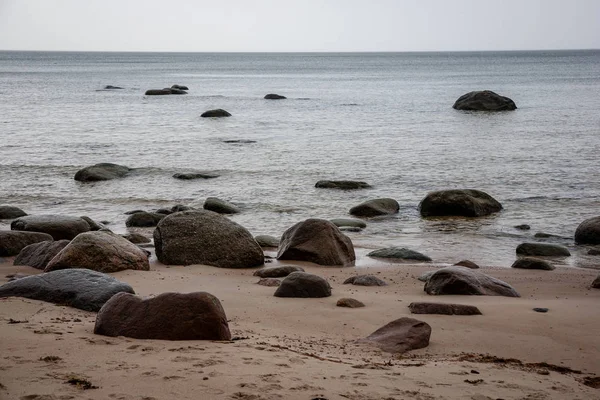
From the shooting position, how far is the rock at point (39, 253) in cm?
1042

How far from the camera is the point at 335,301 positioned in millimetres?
8680

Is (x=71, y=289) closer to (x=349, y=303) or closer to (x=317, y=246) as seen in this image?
(x=349, y=303)

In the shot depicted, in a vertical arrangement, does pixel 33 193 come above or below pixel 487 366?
below

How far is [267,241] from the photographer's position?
1305 centimetres

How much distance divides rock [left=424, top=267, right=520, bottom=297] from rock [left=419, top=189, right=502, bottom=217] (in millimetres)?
6278

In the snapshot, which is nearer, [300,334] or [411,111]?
[300,334]

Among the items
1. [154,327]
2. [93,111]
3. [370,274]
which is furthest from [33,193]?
[93,111]

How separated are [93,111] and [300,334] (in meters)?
39.6

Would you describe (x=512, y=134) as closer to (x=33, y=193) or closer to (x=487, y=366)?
(x=33, y=193)

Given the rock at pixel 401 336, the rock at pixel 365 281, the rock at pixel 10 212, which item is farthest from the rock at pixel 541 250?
the rock at pixel 10 212

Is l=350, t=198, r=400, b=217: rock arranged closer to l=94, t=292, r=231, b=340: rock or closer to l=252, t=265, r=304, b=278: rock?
l=252, t=265, r=304, b=278: rock

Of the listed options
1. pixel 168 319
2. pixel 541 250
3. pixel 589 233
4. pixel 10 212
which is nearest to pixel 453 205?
pixel 589 233

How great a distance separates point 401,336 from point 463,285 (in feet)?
8.56

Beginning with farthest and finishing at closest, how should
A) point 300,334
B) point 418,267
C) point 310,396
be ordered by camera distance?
point 418,267 → point 300,334 → point 310,396
